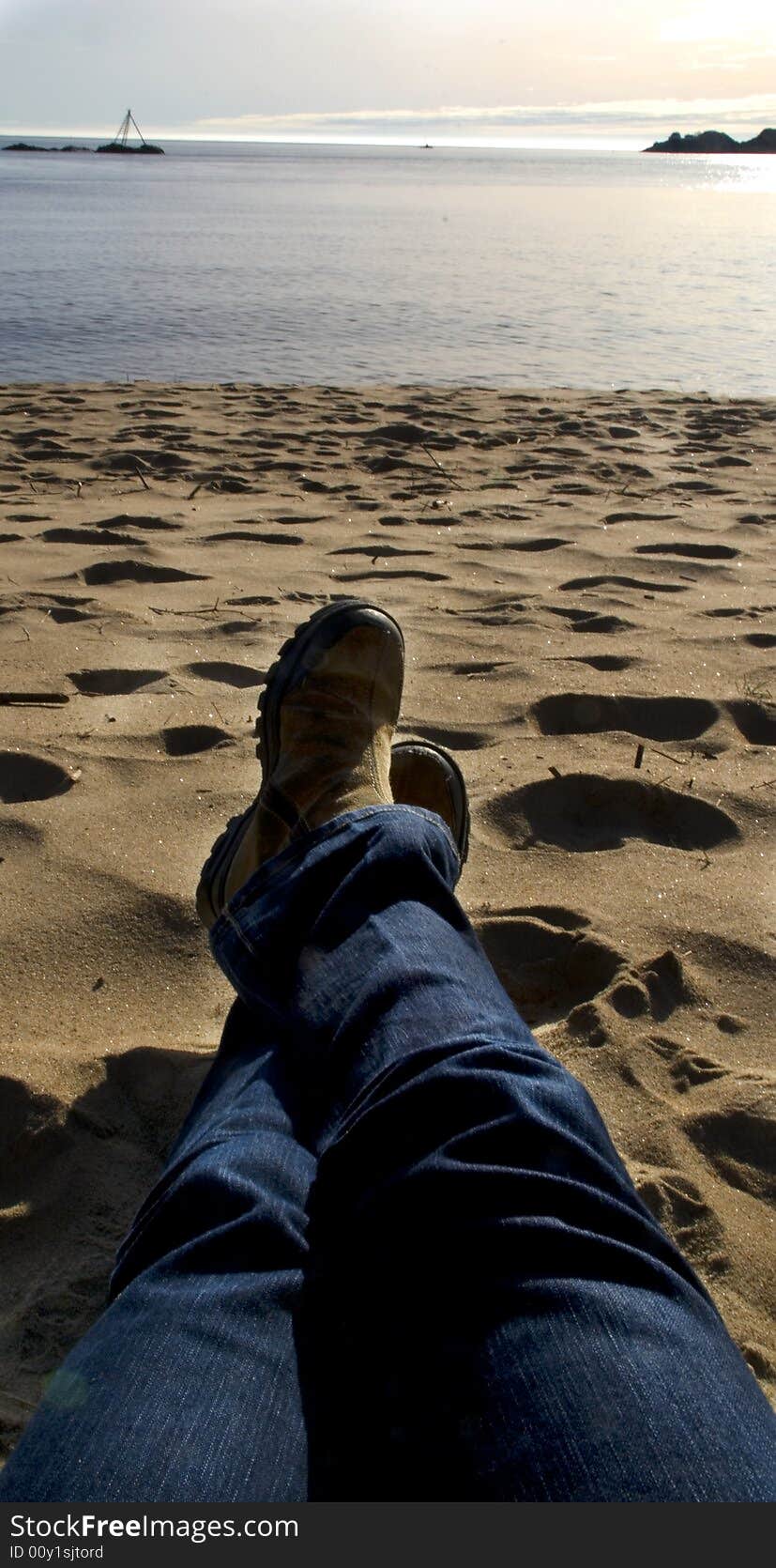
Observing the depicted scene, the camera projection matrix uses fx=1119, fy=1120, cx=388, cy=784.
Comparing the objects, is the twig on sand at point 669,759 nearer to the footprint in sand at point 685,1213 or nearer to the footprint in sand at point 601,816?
the footprint in sand at point 601,816

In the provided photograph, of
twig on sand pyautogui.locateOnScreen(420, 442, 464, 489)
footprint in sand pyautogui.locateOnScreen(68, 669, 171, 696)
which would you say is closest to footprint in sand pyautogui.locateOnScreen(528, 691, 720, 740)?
footprint in sand pyautogui.locateOnScreen(68, 669, 171, 696)

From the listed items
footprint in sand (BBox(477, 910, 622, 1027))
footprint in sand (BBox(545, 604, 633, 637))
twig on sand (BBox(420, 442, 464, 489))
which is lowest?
footprint in sand (BBox(477, 910, 622, 1027))

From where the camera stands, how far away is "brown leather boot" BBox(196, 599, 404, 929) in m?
1.69

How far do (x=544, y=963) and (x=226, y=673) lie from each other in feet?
4.22

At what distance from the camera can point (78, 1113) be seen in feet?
4.86

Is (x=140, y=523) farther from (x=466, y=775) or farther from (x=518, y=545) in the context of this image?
(x=466, y=775)

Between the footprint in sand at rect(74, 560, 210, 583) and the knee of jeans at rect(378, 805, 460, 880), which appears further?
the footprint in sand at rect(74, 560, 210, 583)

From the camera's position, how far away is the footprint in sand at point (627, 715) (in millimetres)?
2561

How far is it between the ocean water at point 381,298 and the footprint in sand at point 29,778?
6.18 meters

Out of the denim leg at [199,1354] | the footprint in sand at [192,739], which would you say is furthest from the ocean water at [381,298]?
the denim leg at [199,1354]

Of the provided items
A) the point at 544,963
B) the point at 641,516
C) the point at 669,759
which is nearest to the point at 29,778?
the point at 544,963

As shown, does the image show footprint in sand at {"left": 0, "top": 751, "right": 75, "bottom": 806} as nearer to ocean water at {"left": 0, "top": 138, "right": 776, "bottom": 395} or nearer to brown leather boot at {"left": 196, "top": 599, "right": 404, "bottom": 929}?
brown leather boot at {"left": 196, "top": 599, "right": 404, "bottom": 929}

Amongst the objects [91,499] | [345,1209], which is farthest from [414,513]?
[345,1209]

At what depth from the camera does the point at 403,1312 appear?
2.99ft
